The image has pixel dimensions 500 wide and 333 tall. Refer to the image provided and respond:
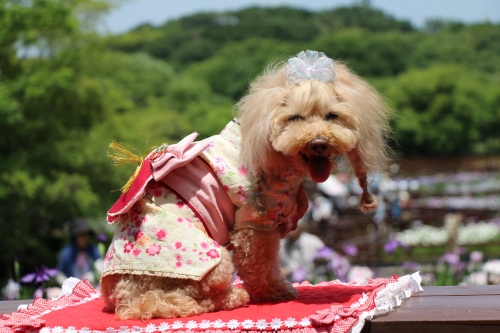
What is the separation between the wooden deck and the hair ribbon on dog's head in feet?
3.44

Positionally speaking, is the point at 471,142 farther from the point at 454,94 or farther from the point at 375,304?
the point at 375,304

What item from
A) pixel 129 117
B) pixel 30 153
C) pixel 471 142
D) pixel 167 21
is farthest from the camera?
pixel 167 21

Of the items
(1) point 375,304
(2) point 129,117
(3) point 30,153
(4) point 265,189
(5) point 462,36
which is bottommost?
(1) point 375,304

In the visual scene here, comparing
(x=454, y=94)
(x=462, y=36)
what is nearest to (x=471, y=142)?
(x=454, y=94)

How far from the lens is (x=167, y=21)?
11062 centimetres

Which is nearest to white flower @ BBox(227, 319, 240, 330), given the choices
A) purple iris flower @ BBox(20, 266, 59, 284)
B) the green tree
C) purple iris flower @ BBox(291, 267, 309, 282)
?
purple iris flower @ BBox(20, 266, 59, 284)

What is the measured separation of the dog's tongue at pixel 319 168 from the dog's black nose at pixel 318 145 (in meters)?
0.06

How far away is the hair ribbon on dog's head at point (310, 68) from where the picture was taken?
2.60m

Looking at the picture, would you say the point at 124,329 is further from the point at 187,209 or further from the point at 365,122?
the point at 365,122

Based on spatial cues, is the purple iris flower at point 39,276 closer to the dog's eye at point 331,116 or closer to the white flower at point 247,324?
the white flower at point 247,324

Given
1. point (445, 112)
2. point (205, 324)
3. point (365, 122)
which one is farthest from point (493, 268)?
point (445, 112)

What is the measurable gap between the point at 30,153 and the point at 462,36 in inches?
3495

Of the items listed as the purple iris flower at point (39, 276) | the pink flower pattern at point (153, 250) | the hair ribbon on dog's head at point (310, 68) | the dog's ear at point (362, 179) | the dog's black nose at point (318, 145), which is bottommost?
the purple iris flower at point (39, 276)

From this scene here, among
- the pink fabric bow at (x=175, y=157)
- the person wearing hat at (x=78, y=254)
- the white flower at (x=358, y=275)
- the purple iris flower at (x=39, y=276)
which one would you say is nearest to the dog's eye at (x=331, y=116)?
the pink fabric bow at (x=175, y=157)
